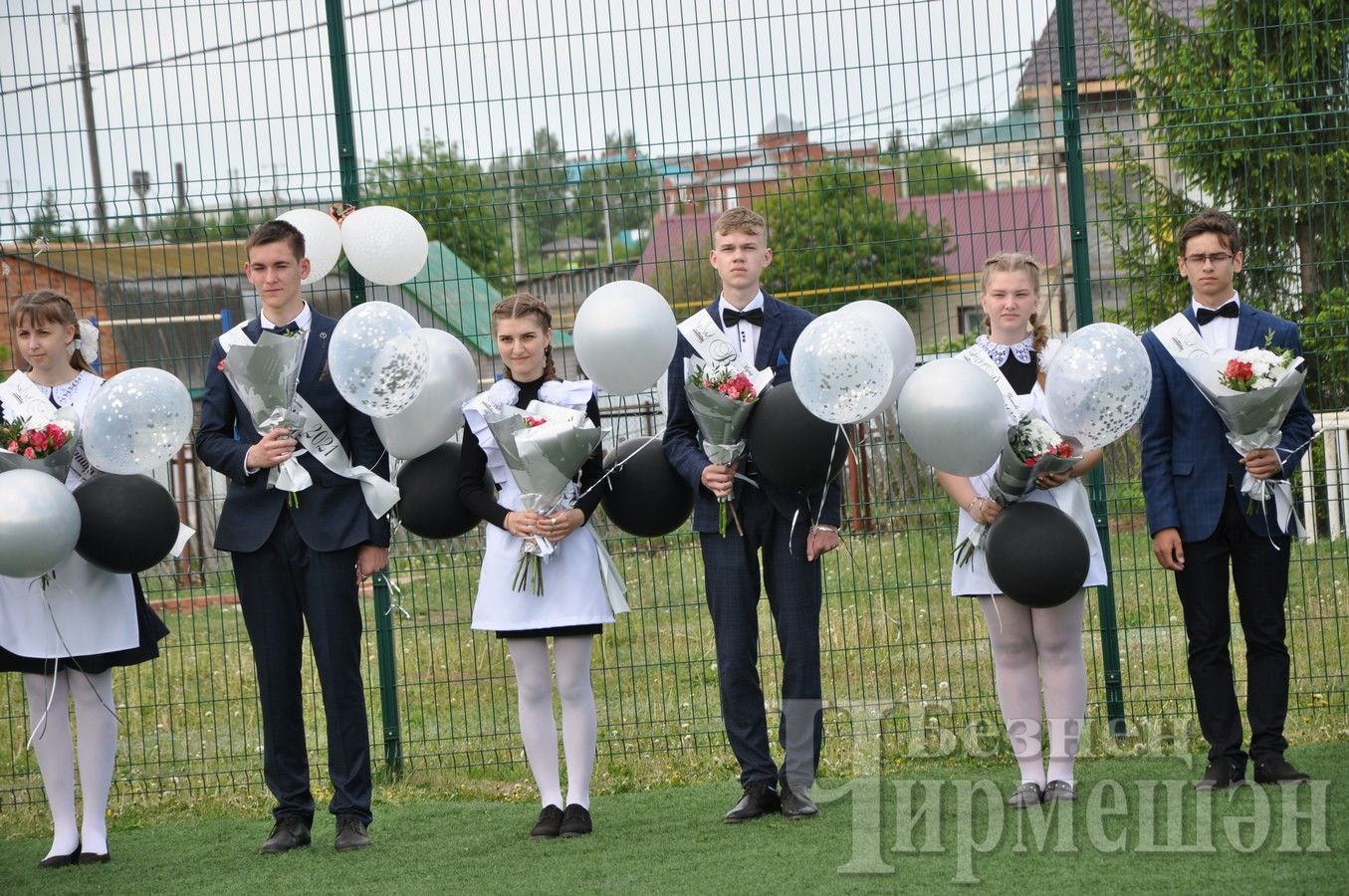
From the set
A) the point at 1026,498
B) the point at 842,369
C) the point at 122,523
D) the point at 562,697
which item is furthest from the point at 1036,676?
the point at 122,523

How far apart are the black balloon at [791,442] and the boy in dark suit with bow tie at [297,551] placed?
1206mm

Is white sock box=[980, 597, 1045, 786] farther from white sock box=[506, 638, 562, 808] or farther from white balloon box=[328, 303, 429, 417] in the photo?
white balloon box=[328, 303, 429, 417]

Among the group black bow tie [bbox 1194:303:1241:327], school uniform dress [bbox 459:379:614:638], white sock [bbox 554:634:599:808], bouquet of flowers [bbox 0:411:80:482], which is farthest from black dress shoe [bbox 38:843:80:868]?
black bow tie [bbox 1194:303:1241:327]

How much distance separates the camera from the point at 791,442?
412 centimetres

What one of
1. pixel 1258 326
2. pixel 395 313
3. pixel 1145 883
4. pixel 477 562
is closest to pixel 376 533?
pixel 395 313

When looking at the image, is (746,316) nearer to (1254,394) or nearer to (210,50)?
(1254,394)

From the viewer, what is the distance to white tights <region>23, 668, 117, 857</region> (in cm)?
453

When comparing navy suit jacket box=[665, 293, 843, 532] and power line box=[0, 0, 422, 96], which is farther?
power line box=[0, 0, 422, 96]

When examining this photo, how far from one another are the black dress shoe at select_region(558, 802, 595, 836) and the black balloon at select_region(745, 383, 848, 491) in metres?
1.22

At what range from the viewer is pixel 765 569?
4.51m

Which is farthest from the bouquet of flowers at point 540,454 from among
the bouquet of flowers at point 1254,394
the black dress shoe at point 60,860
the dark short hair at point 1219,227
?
the dark short hair at point 1219,227

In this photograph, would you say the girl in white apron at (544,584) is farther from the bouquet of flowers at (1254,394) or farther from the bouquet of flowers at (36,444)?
the bouquet of flowers at (1254,394)

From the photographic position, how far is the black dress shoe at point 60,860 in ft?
14.8

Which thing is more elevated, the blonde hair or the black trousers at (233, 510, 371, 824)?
the blonde hair
